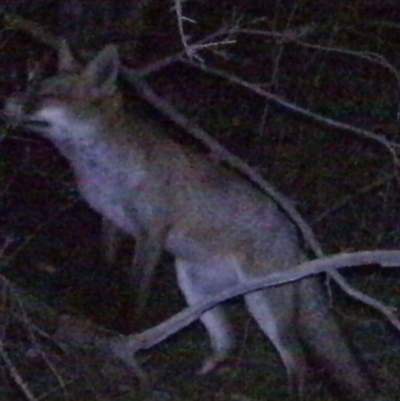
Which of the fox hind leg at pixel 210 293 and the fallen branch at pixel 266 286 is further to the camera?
the fox hind leg at pixel 210 293

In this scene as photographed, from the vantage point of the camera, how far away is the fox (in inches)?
232

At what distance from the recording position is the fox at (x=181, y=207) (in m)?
5.88

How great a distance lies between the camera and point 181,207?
238 inches

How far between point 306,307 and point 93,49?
1.94 m

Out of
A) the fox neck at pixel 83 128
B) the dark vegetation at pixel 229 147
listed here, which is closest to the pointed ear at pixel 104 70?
the fox neck at pixel 83 128

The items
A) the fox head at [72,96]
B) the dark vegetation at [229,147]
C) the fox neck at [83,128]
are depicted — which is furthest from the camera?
the fox neck at [83,128]

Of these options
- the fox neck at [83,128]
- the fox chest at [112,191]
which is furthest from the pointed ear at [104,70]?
the fox chest at [112,191]

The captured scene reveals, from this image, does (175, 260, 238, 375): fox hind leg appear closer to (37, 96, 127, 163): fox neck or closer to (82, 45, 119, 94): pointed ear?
(37, 96, 127, 163): fox neck

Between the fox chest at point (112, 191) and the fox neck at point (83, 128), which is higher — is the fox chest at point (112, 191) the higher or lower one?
the lower one

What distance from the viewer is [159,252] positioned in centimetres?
594

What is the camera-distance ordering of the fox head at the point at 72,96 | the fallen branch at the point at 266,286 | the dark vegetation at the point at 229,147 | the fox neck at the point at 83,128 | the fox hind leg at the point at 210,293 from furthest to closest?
the fox hind leg at the point at 210,293 < the fox neck at the point at 83,128 < the fox head at the point at 72,96 < the dark vegetation at the point at 229,147 < the fallen branch at the point at 266,286

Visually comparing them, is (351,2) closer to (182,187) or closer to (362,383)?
(182,187)

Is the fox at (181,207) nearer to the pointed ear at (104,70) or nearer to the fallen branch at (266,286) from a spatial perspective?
the pointed ear at (104,70)

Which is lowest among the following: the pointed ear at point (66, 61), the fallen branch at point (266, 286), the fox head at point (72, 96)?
the fallen branch at point (266, 286)
